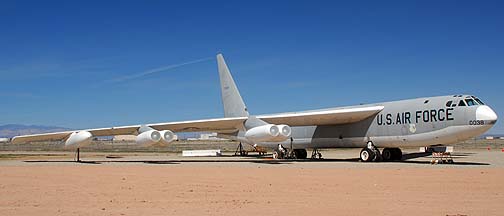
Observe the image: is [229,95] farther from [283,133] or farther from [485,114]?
[485,114]

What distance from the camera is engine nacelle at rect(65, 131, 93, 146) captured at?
88.3 ft

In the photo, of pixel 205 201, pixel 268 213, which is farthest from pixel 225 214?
pixel 205 201

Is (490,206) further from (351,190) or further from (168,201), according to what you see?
(168,201)

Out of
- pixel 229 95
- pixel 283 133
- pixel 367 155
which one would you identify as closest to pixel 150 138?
pixel 283 133

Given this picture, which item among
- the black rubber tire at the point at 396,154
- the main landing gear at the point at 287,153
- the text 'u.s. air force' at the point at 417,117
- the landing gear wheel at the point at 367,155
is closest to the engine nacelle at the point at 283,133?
the landing gear wheel at the point at 367,155

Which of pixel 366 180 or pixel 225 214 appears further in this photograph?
pixel 366 180

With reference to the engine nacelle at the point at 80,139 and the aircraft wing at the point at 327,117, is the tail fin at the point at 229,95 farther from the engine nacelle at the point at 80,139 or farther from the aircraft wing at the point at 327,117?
the engine nacelle at the point at 80,139

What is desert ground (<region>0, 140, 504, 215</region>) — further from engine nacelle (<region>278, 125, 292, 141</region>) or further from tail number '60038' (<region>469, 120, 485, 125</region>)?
engine nacelle (<region>278, 125, 292, 141</region>)

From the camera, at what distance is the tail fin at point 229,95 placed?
1386 inches

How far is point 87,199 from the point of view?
9.80 metres

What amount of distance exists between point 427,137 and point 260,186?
1401 centimetres

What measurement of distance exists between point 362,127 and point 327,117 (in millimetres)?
1927

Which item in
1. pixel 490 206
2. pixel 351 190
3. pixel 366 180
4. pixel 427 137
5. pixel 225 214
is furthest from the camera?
pixel 427 137

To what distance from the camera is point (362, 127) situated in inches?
1079
